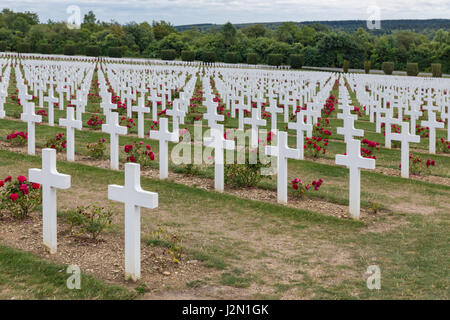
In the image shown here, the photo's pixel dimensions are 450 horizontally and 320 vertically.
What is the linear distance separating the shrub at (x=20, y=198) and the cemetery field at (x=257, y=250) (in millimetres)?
154

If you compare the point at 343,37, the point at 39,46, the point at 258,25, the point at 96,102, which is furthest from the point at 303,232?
the point at 258,25

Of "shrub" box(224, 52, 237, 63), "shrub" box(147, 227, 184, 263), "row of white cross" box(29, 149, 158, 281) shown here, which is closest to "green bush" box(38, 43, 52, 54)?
"shrub" box(224, 52, 237, 63)

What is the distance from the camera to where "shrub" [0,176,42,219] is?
600 centimetres

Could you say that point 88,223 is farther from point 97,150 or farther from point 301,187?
point 97,150

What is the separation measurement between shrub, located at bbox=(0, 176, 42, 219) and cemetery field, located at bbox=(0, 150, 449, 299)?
154 millimetres

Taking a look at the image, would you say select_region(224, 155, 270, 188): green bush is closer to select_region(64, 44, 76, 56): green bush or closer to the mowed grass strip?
the mowed grass strip

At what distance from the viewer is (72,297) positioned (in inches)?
172

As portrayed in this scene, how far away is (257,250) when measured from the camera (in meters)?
5.63

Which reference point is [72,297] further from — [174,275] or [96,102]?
[96,102]

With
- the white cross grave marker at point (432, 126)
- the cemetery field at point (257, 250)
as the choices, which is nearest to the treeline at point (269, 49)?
the white cross grave marker at point (432, 126)

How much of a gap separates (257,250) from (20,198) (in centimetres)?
263

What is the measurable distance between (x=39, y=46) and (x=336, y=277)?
6249 cm

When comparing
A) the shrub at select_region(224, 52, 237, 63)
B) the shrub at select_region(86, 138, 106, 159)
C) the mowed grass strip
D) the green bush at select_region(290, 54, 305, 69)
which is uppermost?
the shrub at select_region(224, 52, 237, 63)

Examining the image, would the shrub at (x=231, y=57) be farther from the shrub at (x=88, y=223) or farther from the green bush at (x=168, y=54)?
the shrub at (x=88, y=223)
